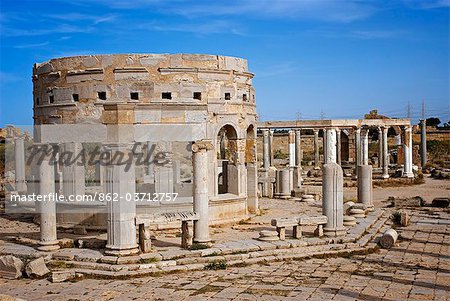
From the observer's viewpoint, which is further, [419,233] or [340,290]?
[419,233]

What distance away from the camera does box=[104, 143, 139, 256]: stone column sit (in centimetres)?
1307

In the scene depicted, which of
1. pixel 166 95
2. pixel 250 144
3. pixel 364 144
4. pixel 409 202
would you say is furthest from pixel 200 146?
pixel 364 144

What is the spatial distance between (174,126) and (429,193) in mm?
17630

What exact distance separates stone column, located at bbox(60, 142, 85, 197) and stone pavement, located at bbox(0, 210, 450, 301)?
5894 mm

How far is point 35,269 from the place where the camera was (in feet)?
40.9

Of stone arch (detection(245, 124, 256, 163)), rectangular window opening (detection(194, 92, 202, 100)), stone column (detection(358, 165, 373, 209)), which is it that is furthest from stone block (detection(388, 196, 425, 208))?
rectangular window opening (detection(194, 92, 202, 100))

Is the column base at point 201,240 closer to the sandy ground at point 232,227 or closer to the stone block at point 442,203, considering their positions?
the sandy ground at point 232,227

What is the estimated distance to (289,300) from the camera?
1055 cm

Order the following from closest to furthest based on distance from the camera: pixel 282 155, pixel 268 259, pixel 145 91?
pixel 268 259, pixel 145 91, pixel 282 155

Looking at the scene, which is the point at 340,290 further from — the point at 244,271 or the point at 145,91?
the point at 145,91

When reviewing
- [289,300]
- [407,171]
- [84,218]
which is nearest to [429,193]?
[407,171]

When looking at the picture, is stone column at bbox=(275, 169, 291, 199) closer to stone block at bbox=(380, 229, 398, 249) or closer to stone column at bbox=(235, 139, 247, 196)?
stone column at bbox=(235, 139, 247, 196)

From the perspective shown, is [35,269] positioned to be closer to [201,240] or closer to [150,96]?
[201,240]

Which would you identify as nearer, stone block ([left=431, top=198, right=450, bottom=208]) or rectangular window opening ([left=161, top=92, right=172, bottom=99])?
rectangular window opening ([left=161, top=92, right=172, bottom=99])
